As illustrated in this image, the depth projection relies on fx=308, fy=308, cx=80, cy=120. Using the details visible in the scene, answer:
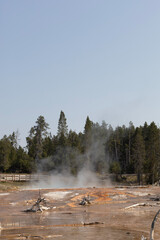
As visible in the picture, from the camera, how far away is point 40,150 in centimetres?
7512

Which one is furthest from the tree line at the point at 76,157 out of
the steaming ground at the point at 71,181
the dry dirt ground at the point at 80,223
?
the dry dirt ground at the point at 80,223

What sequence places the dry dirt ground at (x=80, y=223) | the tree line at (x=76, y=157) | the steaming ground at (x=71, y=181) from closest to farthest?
the dry dirt ground at (x=80, y=223)
the steaming ground at (x=71, y=181)
the tree line at (x=76, y=157)

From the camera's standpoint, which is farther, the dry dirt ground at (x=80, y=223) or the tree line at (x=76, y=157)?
the tree line at (x=76, y=157)

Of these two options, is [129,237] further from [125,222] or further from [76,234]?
[125,222]

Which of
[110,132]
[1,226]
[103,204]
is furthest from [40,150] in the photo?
[1,226]

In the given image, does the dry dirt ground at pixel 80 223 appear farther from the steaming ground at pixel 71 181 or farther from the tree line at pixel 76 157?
the tree line at pixel 76 157

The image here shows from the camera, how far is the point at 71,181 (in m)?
62.8

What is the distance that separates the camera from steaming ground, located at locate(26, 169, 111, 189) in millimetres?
58112

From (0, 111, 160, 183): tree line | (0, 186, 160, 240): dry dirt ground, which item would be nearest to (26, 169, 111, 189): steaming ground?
(0, 111, 160, 183): tree line

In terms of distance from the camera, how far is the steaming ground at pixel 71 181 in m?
58.1

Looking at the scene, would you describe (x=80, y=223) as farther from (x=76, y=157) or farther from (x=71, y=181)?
(x=76, y=157)

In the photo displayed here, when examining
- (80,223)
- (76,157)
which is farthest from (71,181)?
(80,223)

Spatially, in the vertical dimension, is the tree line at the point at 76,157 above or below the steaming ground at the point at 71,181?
above

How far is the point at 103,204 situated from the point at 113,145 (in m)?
72.8
